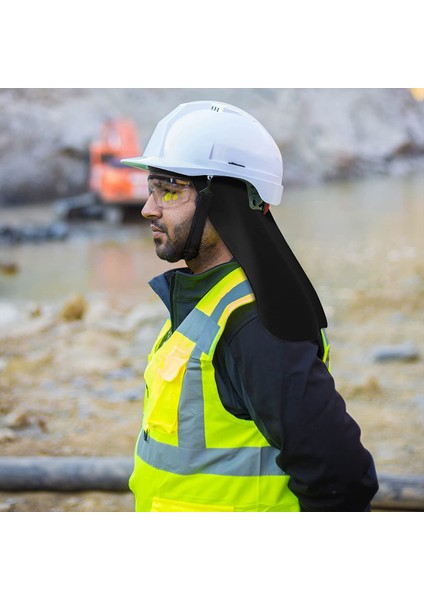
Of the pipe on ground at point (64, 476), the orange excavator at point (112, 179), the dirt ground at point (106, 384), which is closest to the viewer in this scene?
the pipe on ground at point (64, 476)

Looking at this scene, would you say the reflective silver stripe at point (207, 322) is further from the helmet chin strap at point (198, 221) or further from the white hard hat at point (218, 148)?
the white hard hat at point (218, 148)

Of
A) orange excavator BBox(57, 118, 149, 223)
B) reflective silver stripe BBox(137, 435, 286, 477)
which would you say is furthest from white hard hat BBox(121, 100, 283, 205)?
orange excavator BBox(57, 118, 149, 223)

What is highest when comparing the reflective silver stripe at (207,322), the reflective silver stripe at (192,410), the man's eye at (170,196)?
the man's eye at (170,196)

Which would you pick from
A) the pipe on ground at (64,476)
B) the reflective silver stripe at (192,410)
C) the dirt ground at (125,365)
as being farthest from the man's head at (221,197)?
the dirt ground at (125,365)

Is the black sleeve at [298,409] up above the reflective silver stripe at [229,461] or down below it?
above

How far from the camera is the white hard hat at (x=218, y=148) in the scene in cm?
203

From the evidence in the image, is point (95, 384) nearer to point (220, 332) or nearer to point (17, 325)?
point (17, 325)

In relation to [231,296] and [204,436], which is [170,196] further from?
[204,436]

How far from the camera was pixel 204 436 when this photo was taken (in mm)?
1896

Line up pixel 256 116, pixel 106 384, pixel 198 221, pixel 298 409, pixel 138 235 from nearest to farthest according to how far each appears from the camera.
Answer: pixel 298 409 < pixel 198 221 < pixel 106 384 < pixel 256 116 < pixel 138 235

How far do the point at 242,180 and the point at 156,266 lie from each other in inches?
180

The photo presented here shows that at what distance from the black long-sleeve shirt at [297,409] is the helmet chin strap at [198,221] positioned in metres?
0.26

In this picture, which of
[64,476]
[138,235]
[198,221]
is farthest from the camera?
[138,235]

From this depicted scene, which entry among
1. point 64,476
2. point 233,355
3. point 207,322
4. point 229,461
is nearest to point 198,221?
point 207,322
